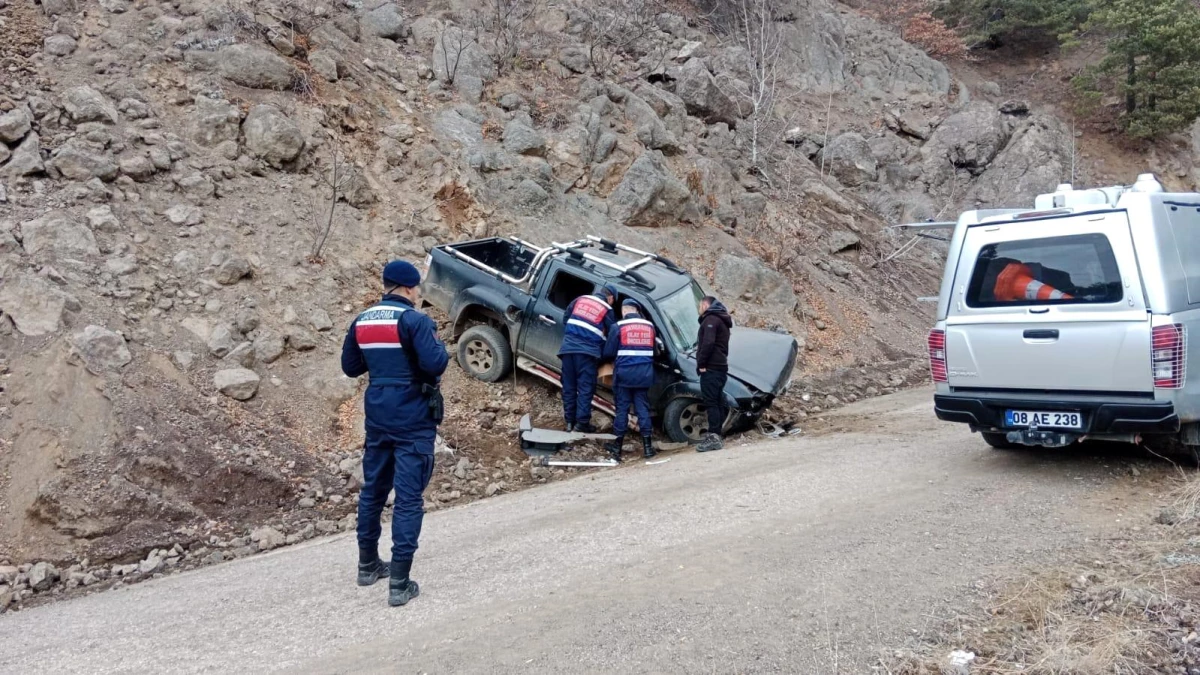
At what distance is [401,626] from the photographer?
4.17m

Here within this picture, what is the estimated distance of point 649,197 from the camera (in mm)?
14148

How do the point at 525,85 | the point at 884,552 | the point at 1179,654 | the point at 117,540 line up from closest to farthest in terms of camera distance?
the point at 1179,654
the point at 884,552
the point at 117,540
the point at 525,85

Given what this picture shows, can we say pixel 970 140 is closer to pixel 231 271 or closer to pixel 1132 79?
pixel 1132 79

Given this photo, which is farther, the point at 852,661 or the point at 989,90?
the point at 989,90

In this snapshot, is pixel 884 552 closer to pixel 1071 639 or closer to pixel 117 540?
pixel 1071 639

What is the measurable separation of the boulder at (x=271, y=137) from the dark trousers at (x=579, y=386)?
5.84 m

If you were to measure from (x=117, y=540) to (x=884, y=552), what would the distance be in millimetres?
5710

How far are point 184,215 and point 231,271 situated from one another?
117 cm

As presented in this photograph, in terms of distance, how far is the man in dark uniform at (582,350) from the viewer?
834 centimetres

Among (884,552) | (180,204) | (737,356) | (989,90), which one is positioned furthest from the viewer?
(989,90)

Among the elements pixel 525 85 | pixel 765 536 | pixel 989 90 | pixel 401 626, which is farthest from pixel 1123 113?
pixel 401 626

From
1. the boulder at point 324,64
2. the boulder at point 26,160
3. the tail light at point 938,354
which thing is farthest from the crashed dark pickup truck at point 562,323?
the boulder at point 324,64

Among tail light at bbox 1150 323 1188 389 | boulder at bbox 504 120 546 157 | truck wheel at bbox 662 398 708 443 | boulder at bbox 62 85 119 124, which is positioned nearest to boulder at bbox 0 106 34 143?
boulder at bbox 62 85 119 124

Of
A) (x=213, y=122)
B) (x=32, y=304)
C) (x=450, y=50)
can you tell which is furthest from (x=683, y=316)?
(x=450, y=50)
